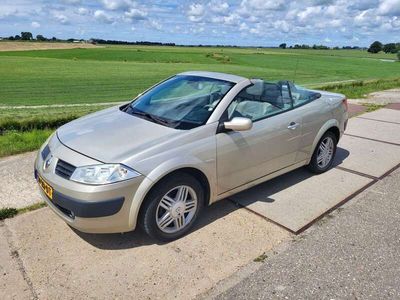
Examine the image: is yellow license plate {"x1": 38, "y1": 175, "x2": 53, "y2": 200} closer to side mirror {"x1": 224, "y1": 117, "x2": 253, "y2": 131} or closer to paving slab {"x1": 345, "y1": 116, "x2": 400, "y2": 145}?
side mirror {"x1": 224, "y1": 117, "x2": 253, "y2": 131}

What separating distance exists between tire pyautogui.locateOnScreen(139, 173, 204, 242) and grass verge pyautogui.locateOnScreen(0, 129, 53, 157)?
11.1 ft

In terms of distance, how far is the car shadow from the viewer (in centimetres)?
343

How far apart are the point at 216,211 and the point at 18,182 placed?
8.10 feet

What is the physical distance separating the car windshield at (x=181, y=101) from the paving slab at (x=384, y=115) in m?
6.26

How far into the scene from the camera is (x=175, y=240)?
3.51m

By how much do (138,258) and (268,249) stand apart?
3.72 feet

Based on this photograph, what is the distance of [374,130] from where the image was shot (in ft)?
26.0

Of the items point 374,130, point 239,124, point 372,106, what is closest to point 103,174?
point 239,124

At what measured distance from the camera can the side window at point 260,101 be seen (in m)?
4.02

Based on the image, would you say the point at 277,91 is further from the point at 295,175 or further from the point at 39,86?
the point at 39,86

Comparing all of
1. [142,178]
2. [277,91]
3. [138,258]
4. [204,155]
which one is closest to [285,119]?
[277,91]

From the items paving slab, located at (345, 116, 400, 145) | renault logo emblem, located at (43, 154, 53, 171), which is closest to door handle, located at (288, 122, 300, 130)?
renault logo emblem, located at (43, 154, 53, 171)

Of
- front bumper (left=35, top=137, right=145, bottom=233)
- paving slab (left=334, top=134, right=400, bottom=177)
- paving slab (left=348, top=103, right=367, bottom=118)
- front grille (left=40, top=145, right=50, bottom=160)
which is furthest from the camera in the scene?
paving slab (left=348, top=103, right=367, bottom=118)

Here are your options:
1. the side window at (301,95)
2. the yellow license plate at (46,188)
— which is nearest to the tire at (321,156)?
the side window at (301,95)
